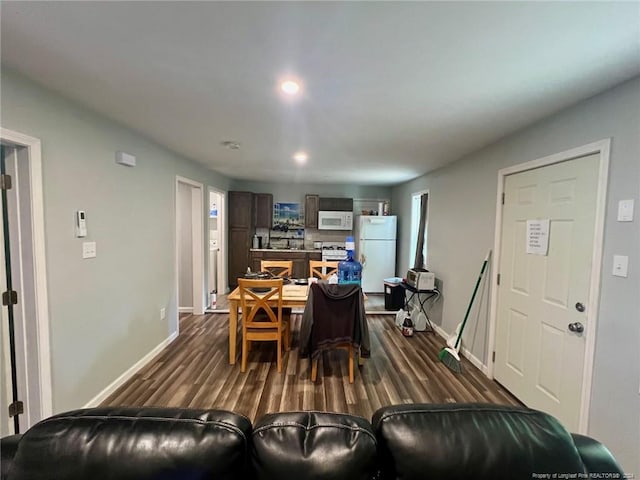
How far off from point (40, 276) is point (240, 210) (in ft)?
13.2

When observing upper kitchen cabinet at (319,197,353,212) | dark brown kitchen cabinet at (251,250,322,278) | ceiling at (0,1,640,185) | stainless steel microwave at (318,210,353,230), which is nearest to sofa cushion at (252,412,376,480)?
ceiling at (0,1,640,185)

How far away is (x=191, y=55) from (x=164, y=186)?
7.21 ft

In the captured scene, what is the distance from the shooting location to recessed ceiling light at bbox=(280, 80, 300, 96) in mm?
1693

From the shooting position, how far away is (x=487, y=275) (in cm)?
291

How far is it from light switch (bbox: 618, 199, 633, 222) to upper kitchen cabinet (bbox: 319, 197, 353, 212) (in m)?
4.66

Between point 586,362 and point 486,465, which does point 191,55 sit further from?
point 586,362

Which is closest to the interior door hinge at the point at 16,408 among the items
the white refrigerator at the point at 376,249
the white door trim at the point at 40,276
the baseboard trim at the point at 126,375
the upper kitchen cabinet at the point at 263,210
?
the white door trim at the point at 40,276

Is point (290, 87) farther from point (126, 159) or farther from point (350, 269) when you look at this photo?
point (350, 269)

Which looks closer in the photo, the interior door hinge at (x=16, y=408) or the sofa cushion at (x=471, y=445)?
the sofa cushion at (x=471, y=445)

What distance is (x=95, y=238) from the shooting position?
89.3 inches

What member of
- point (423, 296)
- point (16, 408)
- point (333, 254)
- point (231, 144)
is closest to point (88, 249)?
point (16, 408)

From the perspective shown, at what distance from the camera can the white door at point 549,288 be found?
6.22ft

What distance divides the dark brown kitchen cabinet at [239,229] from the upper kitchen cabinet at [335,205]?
1.53 meters

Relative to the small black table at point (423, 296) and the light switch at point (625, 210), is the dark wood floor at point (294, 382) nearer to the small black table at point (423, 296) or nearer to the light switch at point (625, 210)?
the small black table at point (423, 296)
